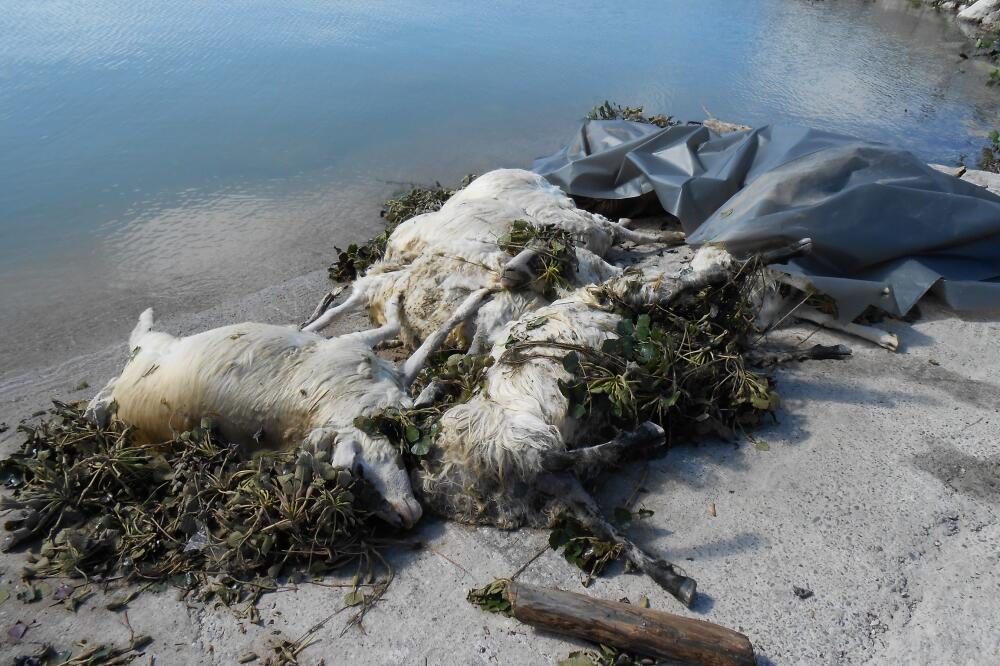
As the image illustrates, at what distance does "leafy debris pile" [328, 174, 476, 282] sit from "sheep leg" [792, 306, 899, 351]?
3.91 meters

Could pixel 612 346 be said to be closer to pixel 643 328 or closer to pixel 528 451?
A: pixel 643 328

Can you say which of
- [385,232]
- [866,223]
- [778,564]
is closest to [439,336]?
[778,564]

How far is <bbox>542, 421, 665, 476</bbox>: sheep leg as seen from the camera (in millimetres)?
3760

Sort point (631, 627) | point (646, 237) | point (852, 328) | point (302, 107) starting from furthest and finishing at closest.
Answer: point (302, 107) < point (646, 237) < point (852, 328) < point (631, 627)

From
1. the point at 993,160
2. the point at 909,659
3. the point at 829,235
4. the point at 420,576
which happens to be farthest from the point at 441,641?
the point at 993,160

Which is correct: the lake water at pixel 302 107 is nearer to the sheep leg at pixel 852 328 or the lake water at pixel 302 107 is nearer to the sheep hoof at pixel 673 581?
the sheep leg at pixel 852 328

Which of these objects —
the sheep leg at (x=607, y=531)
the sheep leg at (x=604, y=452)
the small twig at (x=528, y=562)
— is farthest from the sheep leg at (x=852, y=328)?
the small twig at (x=528, y=562)

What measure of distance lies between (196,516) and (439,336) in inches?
78.0

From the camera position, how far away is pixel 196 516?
3869 millimetres

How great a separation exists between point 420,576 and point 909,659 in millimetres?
2358

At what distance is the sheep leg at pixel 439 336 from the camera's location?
4728 millimetres

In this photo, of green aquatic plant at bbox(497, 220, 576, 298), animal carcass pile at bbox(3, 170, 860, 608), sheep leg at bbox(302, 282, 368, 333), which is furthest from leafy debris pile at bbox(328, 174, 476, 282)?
animal carcass pile at bbox(3, 170, 860, 608)

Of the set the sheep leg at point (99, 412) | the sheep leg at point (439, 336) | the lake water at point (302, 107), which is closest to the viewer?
the sheep leg at point (99, 412)

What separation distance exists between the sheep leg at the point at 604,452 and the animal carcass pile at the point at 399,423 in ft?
0.04
